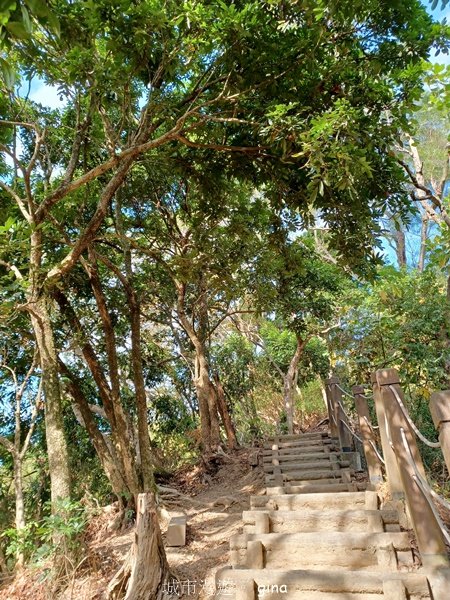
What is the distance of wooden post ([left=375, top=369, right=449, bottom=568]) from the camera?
3.05 meters

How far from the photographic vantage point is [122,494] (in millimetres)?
7094

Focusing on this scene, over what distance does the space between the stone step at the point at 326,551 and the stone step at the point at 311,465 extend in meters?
2.69

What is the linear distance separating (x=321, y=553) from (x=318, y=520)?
0.46m

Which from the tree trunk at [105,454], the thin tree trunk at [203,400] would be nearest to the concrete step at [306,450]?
the thin tree trunk at [203,400]

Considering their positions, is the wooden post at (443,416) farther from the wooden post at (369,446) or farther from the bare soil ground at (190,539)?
the bare soil ground at (190,539)

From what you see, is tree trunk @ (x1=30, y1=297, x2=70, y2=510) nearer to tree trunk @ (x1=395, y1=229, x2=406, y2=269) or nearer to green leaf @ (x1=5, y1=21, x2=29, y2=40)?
green leaf @ (x1=5, y1=21, x2=29, y2=40)

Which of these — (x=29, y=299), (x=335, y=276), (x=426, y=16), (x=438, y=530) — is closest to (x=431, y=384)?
(x=335, y=276)

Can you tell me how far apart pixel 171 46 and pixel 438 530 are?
5338mm

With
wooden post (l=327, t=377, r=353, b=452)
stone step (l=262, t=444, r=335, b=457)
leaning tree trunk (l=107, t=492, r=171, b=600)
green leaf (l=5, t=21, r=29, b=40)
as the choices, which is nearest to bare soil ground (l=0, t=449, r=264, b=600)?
leaning tree trunk (l=107, t=492, r=171, b=600)

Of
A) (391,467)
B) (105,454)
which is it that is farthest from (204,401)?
(391,467)

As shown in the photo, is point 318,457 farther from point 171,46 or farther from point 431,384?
point 171,46

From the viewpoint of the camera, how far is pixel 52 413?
16.9 ft

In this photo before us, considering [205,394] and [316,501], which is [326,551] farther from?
[205,394]

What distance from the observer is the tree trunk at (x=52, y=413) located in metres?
4.96
